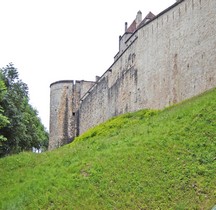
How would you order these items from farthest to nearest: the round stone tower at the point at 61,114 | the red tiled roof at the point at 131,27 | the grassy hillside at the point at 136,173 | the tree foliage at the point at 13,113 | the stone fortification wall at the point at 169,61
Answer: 1. the red tiled roof at the point at 131,27
2. the round stone tower at the point at 61,114
3. the tree foliage at the point at 13,113
4. the stone fortification wall at the point at 169,61
5. the grassy hillside at the point at 136,173

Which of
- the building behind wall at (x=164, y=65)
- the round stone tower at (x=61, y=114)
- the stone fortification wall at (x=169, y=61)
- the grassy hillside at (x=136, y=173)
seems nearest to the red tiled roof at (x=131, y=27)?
the round stone tower at (x=61, y=114)

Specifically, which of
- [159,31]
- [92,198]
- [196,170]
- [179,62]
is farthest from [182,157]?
[159,31]

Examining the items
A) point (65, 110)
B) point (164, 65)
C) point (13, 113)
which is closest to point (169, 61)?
point (164, 65)

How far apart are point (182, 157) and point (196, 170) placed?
1.04 m

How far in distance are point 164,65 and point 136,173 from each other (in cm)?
1171

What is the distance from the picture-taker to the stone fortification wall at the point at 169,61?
22625mm

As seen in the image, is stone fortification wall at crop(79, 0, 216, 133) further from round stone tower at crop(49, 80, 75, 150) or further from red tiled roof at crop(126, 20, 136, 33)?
red tiled roof at crop(126, 20, 136, 33)

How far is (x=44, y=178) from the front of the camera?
55.3 feet

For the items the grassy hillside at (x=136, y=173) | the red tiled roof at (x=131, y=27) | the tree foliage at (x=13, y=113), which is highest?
the red tiled roof at (x=131, y=27)

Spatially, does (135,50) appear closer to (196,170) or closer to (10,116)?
(10,116)

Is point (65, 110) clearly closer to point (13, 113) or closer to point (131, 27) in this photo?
point (131, 27)

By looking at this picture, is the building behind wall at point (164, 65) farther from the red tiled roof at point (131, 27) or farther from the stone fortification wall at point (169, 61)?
the red tiled roof at point (131, 27)

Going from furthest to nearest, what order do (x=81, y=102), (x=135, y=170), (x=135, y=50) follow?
(x=81, y=102) → (x=135, y=50) → (x=135, y=170)

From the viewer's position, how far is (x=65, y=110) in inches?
1762
